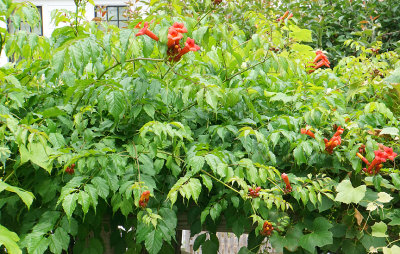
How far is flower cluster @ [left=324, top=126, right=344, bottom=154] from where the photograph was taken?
2164 mm

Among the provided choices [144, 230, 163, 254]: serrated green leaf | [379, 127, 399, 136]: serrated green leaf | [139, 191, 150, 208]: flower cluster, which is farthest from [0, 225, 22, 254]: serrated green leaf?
[379, 127, 399, 136]: serrated green leaf

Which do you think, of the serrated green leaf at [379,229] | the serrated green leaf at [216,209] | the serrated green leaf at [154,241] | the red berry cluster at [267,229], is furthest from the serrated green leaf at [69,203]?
the serrated green leaf at [379,229]

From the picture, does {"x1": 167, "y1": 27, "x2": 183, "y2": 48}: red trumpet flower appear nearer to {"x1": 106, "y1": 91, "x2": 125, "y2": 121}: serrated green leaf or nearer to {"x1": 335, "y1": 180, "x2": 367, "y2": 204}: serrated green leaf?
{"x1": 106, "y1": 91, "x2": 125, "y2": 121}: serrated green leaf

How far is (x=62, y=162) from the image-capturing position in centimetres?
197

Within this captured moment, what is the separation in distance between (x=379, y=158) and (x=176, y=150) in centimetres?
94

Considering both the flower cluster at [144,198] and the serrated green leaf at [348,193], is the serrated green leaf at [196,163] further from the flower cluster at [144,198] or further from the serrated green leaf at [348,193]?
the serrated green leaf at [348,193]

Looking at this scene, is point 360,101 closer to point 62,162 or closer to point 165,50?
point 165,50

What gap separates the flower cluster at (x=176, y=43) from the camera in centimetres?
180

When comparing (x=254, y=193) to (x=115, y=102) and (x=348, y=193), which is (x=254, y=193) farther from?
(x=115, y=102)

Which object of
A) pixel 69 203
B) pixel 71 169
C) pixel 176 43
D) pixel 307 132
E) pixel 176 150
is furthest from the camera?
pixel 307 132

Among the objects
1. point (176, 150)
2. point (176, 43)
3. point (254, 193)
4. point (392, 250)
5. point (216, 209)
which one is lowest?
point (392, 250)

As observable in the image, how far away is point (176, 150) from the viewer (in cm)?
207

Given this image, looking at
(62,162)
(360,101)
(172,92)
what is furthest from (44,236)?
(360,101)

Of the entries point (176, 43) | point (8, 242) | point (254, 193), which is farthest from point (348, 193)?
point (8, 242)
